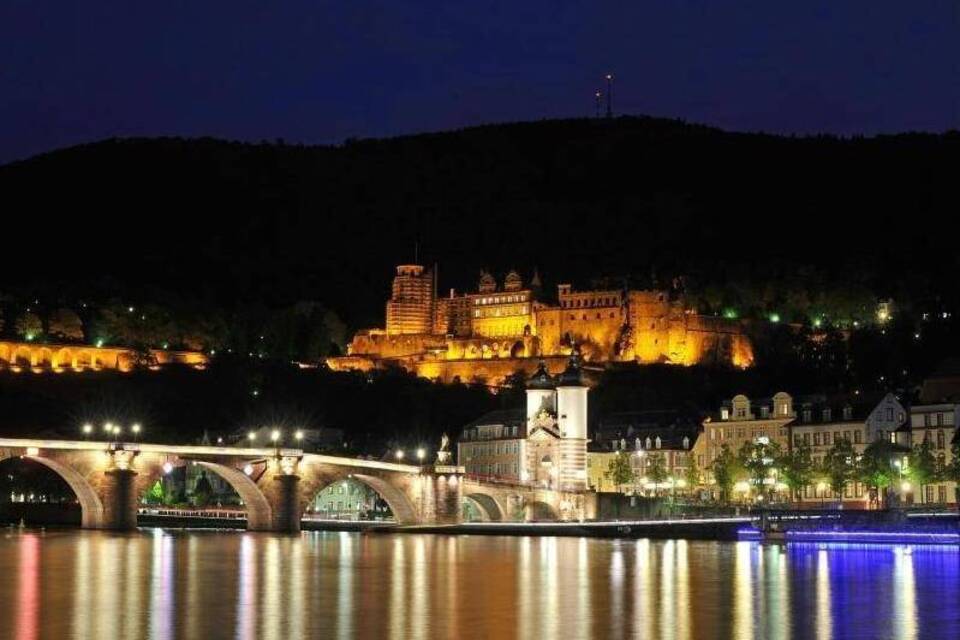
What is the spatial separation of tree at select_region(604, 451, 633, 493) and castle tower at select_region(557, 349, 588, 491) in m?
4.24

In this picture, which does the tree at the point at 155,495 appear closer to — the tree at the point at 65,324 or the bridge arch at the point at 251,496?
the bridge arch at the point at 251,496

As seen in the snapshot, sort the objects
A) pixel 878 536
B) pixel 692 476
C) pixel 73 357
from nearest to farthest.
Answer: pixel 878 536
pixel 692 476
pixel 73 357

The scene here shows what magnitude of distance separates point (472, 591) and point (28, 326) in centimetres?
13193

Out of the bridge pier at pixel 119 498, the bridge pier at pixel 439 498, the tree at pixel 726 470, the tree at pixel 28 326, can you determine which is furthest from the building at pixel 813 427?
the tree at pixel 28 326

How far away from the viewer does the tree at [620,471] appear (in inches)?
4697

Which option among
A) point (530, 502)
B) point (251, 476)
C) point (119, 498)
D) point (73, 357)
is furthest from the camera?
→ point (73, 357)

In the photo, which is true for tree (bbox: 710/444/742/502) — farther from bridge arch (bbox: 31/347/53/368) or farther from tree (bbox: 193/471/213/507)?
bridge arch (bbox: 31/347/53/368)

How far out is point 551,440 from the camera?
115812 millimetres

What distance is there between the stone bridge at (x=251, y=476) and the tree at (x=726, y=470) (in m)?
16.7

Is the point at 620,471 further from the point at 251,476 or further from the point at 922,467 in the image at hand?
the point at 251,476

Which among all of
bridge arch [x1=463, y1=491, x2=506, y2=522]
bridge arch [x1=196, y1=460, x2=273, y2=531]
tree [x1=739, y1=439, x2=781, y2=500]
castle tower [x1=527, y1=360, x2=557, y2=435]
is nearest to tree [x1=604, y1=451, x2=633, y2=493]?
castle tower [x1=527, y1=360, x2=557, y2=435]

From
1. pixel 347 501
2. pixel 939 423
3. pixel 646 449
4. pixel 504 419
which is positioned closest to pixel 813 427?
pixel 939 423

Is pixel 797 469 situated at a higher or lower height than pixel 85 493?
higher

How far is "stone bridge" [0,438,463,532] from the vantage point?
93.6 metres
